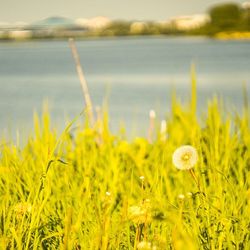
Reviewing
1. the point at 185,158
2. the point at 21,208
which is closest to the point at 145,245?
the point at 185,158

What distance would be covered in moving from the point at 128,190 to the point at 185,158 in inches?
48.8

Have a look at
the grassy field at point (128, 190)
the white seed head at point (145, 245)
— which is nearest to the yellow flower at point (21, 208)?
the grassy field at point (128, 190)

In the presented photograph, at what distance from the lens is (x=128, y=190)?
3426 millimetres

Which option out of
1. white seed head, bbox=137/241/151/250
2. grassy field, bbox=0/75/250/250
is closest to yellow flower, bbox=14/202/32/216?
grassy field, bbox=0/75/250/250

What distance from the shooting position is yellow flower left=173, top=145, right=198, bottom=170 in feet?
7.24

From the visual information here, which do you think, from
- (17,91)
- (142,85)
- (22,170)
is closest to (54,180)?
(22,170)

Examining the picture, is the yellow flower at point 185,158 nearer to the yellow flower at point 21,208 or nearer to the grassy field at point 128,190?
the grassy field at point 128,190

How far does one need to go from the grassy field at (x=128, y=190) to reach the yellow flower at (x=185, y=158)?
33 millimetres

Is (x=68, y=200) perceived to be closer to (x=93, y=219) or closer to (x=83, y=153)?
(x=93, y=219)

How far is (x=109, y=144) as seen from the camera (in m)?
4.07

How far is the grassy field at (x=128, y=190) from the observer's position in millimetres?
2240

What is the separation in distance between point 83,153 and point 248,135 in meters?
1.03

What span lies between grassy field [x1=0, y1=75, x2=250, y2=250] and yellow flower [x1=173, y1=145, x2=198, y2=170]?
33 millimetres

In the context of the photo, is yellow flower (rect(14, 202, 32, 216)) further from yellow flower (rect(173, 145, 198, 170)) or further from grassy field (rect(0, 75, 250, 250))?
yellow flower (rect(173, 145, 198, 170))
